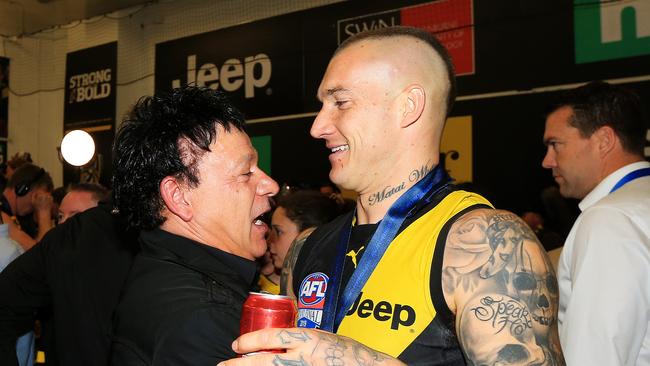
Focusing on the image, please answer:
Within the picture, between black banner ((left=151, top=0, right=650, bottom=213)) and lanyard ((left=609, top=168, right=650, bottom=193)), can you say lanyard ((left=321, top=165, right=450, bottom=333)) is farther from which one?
black banner ((left=151, top=0, right=650, bottom=213))

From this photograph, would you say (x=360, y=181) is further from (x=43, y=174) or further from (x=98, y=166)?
(x=98, y=166)

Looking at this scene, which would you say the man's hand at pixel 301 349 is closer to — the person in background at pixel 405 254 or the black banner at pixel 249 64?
the person in background at pixel 405 254

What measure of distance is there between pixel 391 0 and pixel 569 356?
596 cm

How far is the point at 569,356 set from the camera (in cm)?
198

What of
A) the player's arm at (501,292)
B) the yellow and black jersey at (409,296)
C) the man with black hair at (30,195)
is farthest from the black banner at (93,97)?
the player's arm at (501,292)

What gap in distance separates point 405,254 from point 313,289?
0.98 feet

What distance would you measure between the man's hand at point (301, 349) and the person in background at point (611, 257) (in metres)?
1.08

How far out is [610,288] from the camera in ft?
6.39

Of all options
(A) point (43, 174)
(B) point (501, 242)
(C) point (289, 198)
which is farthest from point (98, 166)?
(B) point (501, 242)

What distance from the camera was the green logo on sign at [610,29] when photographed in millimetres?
5629

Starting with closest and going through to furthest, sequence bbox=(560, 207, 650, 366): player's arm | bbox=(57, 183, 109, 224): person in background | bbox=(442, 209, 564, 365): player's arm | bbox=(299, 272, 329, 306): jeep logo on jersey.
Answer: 1. bbox=(442, 209, 564, 365): player's arm
2. bbox=(299, 272, 329, 306): jeep logo on jersey
3. bbox=(560, 207, 650, 366): player's arm
4. bbox=(57, 183, 109, 224): person in background

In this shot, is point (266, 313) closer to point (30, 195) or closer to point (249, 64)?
point (30, 195)

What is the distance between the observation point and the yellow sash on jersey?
4.42 ft

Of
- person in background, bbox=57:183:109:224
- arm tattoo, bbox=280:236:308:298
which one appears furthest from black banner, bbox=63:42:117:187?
arm tattoo, bbox=280:236:308:298
